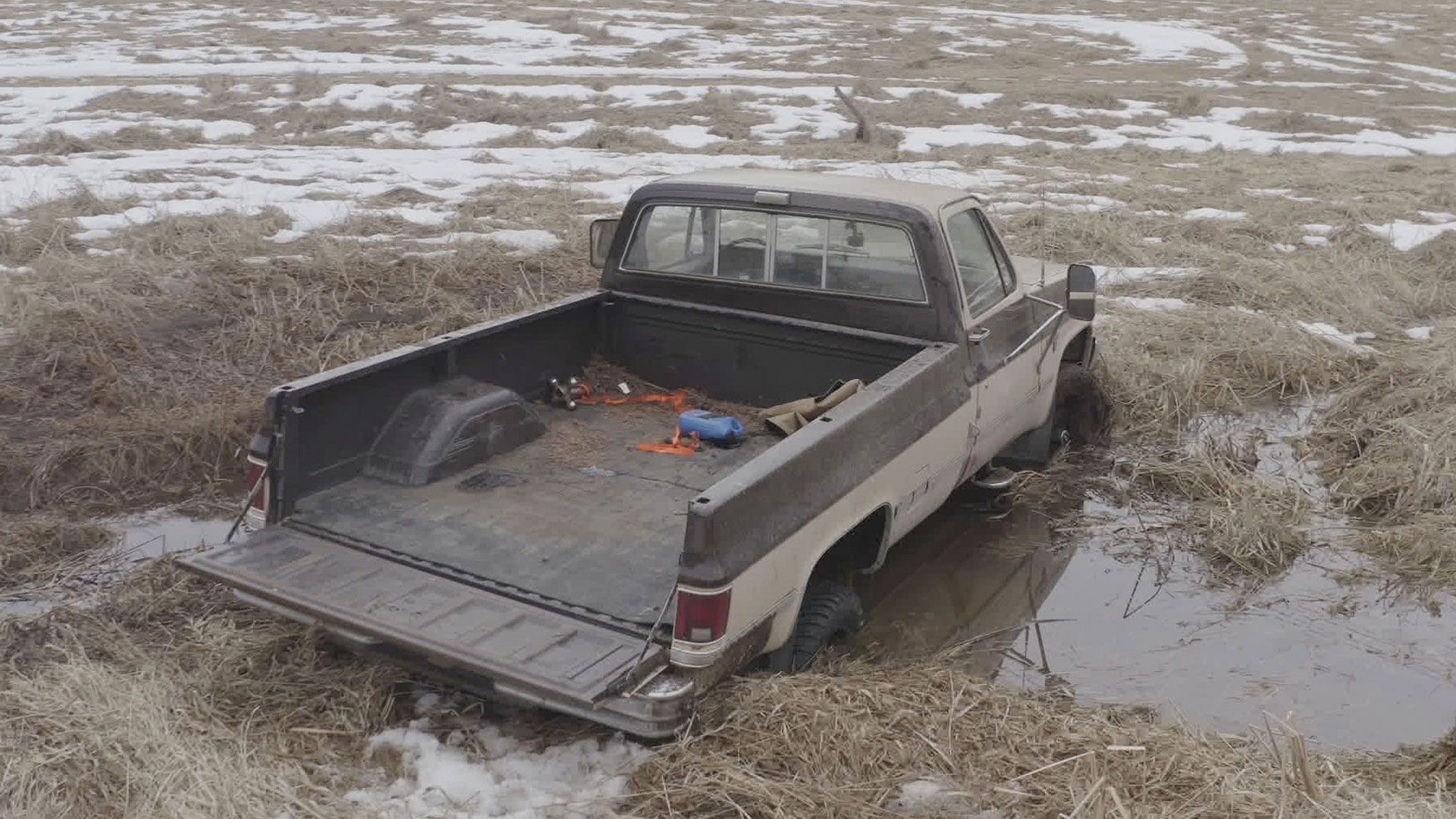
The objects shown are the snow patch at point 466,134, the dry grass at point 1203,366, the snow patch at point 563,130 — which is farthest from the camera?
the snow patch at point 563,130

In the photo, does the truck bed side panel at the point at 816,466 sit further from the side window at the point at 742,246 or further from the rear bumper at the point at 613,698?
the side window at the point at 742,246

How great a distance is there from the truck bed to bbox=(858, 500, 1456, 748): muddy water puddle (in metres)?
1.09

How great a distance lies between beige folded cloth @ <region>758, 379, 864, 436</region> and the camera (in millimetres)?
5961

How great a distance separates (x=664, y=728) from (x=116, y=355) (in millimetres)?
5619

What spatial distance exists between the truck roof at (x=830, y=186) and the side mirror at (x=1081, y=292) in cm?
65

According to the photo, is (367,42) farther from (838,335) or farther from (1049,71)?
(838,335)

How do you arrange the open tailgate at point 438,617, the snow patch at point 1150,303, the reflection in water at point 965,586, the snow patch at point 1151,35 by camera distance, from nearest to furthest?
the open tailgate at point 438,617 < the reflection in water at point 965,586 < the snow patch at point 1150,303 < the snow patch at point 1151,35

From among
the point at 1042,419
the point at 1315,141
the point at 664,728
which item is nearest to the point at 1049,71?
the point at 1315,141

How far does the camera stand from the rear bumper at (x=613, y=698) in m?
3.98

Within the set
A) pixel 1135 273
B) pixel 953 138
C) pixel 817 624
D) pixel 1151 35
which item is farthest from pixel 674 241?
pixel 1151 35

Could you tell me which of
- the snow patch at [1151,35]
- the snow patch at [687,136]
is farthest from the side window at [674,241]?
the snow patch at [1151,35]

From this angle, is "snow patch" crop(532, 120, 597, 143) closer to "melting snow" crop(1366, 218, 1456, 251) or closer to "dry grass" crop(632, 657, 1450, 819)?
"melting snow" crop(1366, 218, 1456, 251)

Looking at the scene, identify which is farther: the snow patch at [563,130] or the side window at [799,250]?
the snow patch at [563,130]

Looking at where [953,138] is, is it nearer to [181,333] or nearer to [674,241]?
[181,333]
